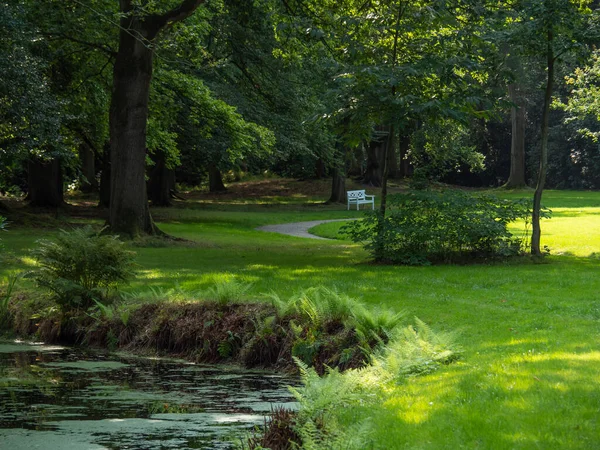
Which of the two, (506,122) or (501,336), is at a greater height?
(506,122)

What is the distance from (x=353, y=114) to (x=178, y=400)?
1098 cm

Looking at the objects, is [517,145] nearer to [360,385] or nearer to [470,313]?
[470,313]

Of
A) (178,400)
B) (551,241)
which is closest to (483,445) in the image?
(178,400)

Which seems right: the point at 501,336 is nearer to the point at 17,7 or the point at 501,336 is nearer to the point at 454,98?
the point at 454,98

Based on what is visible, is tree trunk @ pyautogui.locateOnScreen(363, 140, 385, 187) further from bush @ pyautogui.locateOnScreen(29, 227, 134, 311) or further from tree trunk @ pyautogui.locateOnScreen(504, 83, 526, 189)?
bush @ pyautogui.locateOnScreen(29, 227, 134, 311)

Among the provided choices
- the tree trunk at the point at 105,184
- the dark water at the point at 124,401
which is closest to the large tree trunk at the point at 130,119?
the dark water at the point at 124,401

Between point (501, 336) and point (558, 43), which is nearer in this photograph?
point (501, 336)

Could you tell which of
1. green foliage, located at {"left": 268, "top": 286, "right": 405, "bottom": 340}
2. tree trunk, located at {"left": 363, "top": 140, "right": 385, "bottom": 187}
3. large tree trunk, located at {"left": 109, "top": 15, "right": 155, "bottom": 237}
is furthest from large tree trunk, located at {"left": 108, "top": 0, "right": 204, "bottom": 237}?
tree trunk, located at {"left": 363, "top": 140, "right": 385, "bottom": 187}

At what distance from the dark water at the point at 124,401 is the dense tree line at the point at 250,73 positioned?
876cm

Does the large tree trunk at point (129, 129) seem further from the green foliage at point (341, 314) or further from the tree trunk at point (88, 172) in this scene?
the tree trunk at point (88, 172)

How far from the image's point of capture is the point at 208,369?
43.0ft

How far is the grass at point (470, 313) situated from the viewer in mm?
7469

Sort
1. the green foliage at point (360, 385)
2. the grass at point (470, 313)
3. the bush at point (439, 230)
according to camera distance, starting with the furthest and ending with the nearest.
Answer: the bush at point (439, 230)
the green foliage at point (360, 385)
the grass at point (470, 313)

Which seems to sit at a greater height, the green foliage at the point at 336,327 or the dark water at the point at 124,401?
the green foliage at the point at 336,327
